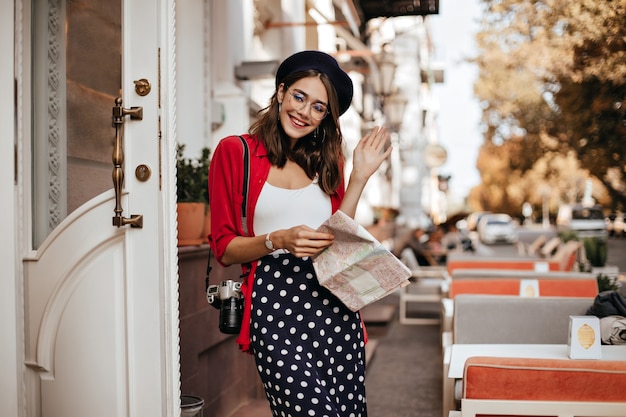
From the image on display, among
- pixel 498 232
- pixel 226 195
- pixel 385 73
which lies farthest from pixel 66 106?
pixel 498 232

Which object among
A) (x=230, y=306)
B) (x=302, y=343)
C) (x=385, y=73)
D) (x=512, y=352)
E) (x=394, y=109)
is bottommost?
(x=512, y=352)

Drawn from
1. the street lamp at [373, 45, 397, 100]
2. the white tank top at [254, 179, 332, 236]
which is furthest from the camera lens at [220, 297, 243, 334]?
the street lamp at [373, 45, 397, 100]

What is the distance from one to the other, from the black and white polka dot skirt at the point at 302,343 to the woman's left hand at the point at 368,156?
13.3 inches

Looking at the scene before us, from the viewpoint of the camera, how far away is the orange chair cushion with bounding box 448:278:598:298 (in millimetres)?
5875

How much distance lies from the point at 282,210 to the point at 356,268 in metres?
0.33

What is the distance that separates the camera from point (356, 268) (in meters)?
2.35

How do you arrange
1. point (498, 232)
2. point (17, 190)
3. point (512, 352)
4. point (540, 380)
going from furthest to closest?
point (498, 232) → point (512, 352) → point (17, 190) → point (540, 380)

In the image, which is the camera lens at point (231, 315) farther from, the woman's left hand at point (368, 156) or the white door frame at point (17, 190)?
the woman's left hand at point (368, 156)

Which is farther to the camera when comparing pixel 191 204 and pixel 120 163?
pixel 191 204

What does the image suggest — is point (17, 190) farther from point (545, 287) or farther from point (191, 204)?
point (545, 287)

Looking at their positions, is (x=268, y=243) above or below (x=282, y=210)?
below

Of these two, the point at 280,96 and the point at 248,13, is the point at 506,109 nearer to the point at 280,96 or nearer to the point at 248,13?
the point at 248,13

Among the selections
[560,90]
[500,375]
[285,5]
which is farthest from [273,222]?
[285,5]

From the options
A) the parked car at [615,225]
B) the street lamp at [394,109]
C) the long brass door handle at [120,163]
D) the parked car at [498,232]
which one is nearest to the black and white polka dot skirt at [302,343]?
the long brass door handle at [120,163]
